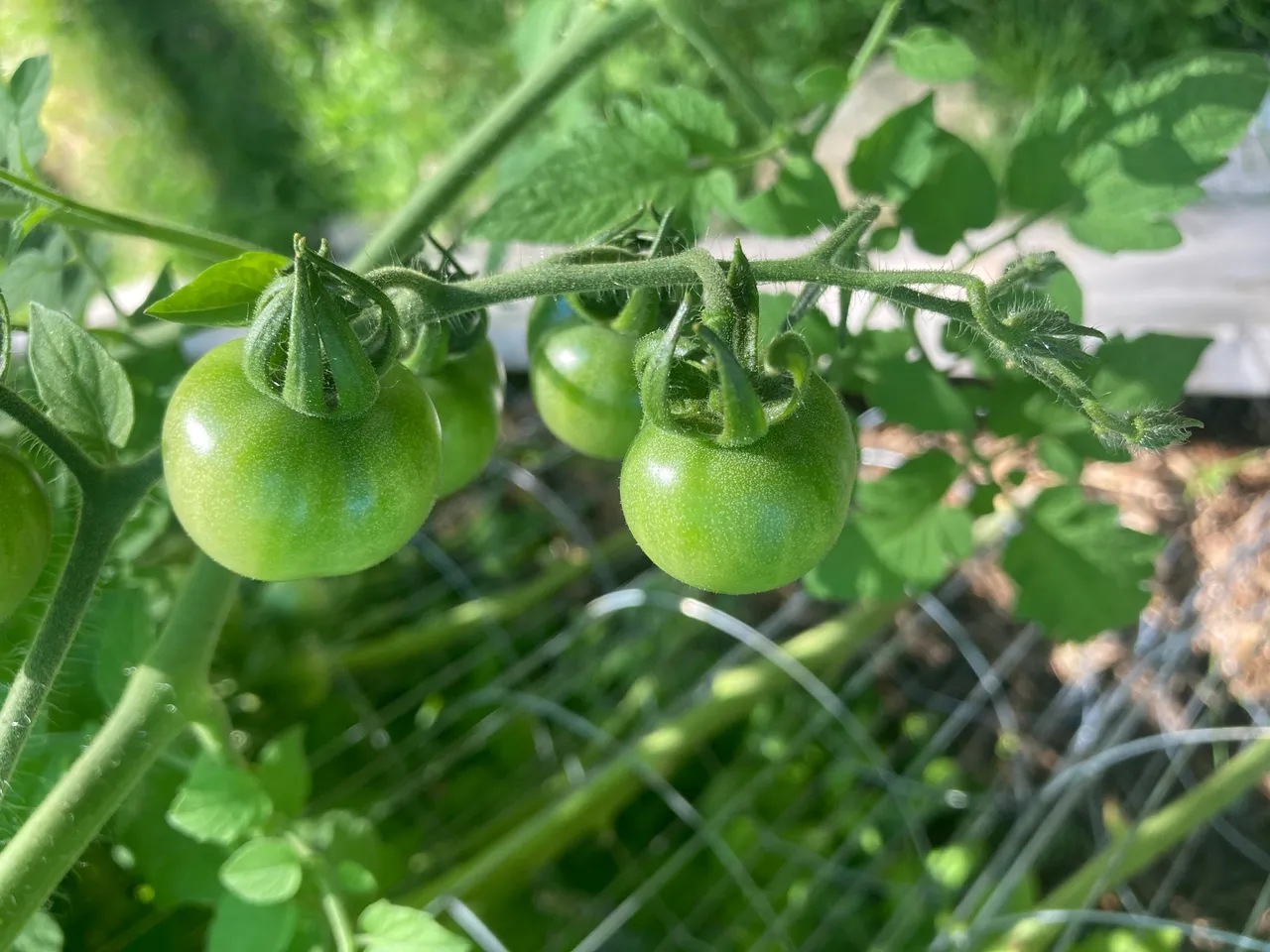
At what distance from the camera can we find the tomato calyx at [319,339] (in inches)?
16.5

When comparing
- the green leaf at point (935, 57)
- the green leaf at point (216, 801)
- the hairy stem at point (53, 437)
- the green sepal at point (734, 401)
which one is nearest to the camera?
the green sepal at point (734, 401)

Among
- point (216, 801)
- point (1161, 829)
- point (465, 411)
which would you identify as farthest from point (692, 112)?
point (1161, 829)

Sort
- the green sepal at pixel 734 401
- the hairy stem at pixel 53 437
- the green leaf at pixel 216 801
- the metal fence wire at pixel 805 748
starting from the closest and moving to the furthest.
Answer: the green sepal at pixel 734 401, the hairy stem at pixel 53 437, the green leaf at pixel 216 801, the metal fence wire at pixel 805 748

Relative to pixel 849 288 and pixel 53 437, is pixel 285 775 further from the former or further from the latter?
pixel 849 288

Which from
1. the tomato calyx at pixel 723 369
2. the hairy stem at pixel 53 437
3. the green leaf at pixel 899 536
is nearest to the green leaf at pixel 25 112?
the hairy stem at pixel 53 437

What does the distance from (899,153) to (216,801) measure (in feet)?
2.54

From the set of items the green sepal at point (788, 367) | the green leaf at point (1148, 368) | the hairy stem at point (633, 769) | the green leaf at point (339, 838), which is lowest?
the hairy stem at point (633, 769)

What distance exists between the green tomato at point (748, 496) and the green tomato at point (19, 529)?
357 millimetres

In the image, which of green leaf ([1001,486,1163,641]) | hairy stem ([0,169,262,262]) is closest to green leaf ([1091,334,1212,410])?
green leaf ([1001,486,1163,641])

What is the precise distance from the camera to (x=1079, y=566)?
0.84 metres

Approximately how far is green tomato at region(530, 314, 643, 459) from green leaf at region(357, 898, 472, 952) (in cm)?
35

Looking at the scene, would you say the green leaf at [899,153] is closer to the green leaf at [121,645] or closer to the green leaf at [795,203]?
the green leaf at [795,203]

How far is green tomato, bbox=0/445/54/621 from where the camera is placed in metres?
0.54

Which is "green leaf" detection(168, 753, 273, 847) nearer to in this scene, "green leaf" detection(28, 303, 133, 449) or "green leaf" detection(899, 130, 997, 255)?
"green leaf" detection(28, 303, 133, 449)
